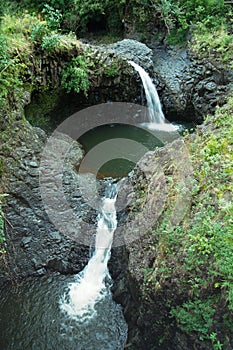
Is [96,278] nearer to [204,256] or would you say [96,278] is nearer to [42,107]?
[204,256]

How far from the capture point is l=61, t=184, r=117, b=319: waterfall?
5.01 metres

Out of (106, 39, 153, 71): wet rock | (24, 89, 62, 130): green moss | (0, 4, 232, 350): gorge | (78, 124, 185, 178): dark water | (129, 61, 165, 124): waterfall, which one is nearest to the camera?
(0, 4, 232, 350): gorge

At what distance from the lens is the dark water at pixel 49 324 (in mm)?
4496

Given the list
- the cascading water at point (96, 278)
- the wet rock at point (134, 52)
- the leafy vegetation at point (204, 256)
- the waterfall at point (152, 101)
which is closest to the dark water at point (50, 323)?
the cascading water at point (96, 278)

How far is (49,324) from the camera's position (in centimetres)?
473

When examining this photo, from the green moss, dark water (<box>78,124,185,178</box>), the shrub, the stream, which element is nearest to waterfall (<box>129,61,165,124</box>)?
dark water (<box>78,124,185,178</box>)

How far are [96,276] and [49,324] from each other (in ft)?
3.72

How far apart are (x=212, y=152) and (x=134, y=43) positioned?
7.77 m

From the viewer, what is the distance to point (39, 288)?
206 inches

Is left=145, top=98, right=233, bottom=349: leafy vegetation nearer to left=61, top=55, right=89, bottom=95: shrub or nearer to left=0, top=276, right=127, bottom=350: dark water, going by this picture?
left=0, top=276, right=127, bottom=350: dark water

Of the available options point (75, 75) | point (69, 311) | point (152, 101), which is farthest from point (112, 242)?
point (152, 101)

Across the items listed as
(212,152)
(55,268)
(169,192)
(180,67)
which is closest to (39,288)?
Answer: (55,268)

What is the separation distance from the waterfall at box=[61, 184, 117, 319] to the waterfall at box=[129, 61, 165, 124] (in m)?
4.85

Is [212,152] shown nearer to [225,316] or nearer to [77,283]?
[225,316]
